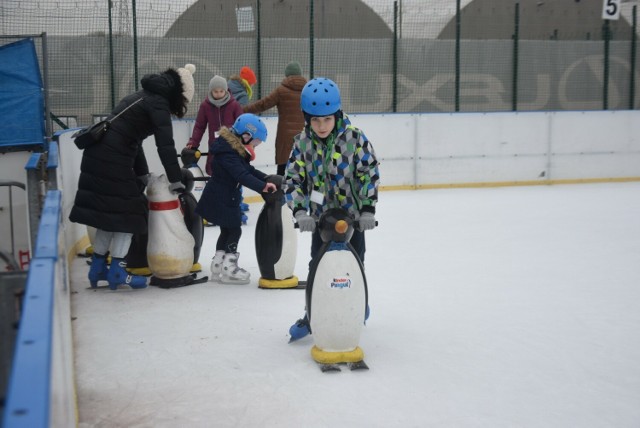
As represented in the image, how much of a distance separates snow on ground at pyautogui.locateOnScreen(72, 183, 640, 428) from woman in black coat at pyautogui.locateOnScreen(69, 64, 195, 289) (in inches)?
19.2

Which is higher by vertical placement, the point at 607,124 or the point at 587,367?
the point at 607,124

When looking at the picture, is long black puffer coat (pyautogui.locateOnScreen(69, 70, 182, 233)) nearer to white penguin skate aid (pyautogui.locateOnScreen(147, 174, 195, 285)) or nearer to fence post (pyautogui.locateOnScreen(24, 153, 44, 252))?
white penguin skate aid (pyautogui.locateOnScreen(147, 174, 195, 285))

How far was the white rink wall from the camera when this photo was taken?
38.2 ft

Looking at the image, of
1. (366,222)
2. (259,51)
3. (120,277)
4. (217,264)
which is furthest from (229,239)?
(259,51)

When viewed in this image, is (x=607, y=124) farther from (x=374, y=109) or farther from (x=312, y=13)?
(x=312, y=13)

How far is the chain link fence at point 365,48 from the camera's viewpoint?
10031 mm

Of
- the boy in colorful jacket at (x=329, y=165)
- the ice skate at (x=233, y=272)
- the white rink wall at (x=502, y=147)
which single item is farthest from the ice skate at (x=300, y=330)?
the white rink wall at (x=502, y=147)

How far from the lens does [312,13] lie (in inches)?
449

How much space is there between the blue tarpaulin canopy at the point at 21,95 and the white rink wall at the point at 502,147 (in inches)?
159

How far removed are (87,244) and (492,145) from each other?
6956mm

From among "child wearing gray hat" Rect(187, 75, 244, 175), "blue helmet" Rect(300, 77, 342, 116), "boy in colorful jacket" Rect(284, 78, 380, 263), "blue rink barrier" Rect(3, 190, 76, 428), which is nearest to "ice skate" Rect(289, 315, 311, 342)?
"boy in colorful jacket" Rect(284, 78, 380, 263)

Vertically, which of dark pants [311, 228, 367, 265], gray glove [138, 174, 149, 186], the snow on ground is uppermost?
gray glove [138, 174, 149, 186]

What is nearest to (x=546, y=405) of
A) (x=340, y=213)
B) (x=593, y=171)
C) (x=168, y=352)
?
(x=340, y=213)

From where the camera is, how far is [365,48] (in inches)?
462
